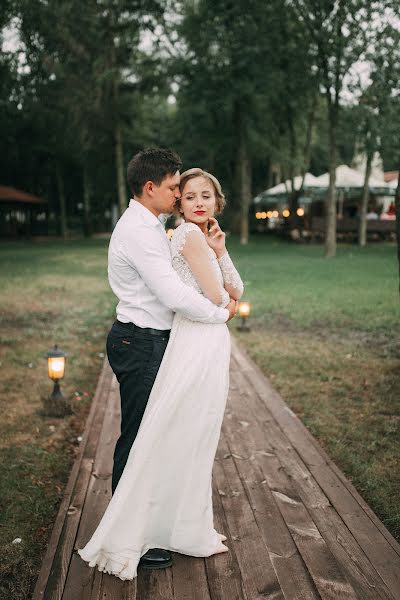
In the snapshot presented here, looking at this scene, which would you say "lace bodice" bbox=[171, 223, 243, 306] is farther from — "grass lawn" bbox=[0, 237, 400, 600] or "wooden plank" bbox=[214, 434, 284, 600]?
"grass lawn" bbox=[0, 237, 400, 600]

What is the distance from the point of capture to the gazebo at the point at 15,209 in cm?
3766

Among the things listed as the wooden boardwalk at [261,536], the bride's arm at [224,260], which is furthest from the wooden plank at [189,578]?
the bride's arm at [224,260]

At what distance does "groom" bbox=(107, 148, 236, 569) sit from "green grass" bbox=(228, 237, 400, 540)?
1.92 m

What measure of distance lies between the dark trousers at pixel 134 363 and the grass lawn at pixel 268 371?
3.72 ft

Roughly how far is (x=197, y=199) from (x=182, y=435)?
1216 millimetres

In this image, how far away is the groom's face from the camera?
2752mm

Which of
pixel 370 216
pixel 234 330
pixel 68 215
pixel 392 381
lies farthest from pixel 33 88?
pixel 392 381

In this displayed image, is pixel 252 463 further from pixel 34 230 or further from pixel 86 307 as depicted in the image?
pixel 34 230

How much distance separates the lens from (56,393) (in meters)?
5.93

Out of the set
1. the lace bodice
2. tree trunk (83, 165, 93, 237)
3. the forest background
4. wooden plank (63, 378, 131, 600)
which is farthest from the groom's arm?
tree trunk (83, 165, 93, 237)

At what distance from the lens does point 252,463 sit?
4.18 metres

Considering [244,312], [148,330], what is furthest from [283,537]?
[244,312]

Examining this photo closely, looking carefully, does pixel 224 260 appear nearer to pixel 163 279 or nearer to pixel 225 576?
pixel 163 279

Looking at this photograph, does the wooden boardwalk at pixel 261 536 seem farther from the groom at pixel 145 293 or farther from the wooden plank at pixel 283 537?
the groom at pixel 145 293
